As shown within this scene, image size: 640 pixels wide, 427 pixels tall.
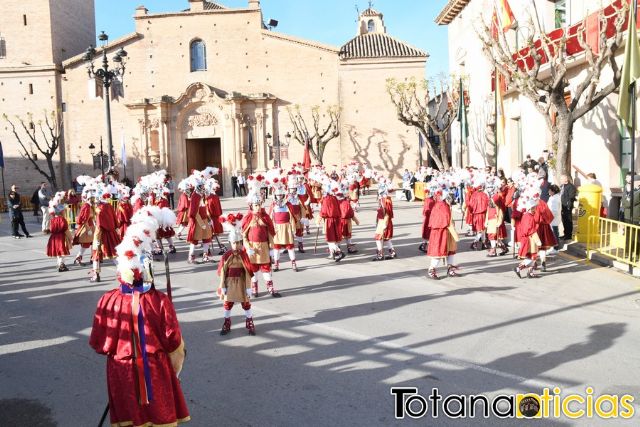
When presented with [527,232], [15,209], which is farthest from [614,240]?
[15,209]

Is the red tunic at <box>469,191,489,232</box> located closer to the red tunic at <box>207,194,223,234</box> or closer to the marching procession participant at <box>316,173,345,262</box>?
the marching procession participant at <box>316,173,345,262</box>

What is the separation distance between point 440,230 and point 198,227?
6.06 metres

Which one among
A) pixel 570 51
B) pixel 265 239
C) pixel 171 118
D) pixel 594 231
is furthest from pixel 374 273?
pixel 171 118

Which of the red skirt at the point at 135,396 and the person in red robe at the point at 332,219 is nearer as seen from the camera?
the red skirt at the point at 135,396

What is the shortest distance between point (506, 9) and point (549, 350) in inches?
642

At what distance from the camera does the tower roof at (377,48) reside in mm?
39125

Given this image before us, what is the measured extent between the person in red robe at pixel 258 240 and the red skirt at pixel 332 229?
337 cm

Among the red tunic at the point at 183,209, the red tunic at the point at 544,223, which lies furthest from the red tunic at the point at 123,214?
the red tunic at the point at 544,223

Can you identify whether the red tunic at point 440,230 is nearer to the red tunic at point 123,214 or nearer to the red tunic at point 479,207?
the red tunic at point 479,207

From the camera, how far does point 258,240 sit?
1010 cm

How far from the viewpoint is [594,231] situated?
518 inches

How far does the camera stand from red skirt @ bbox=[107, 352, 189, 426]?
4688 millimetres

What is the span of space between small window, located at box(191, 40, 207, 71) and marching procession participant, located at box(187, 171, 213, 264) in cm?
2836

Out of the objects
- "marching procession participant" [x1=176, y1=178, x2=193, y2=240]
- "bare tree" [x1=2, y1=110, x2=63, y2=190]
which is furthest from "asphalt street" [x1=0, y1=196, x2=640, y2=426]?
"bare tree" [x1=2, y1=110, x2=63, y2=190]
